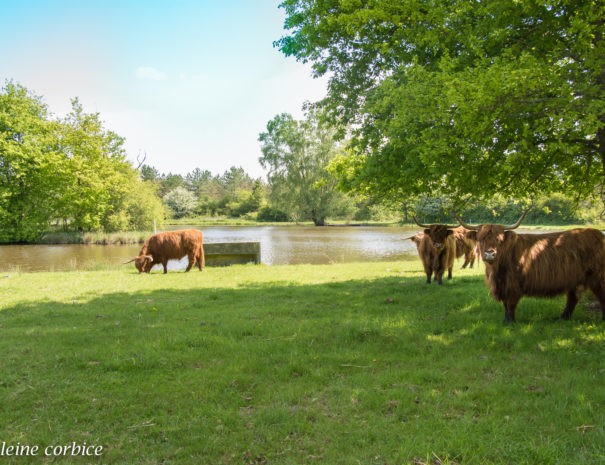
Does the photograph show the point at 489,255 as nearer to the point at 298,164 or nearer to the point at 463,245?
the point at 463,245

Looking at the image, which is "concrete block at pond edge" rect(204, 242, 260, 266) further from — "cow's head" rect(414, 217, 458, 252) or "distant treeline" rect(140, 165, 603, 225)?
"cow's head" rect(414, 217, 458, 252)

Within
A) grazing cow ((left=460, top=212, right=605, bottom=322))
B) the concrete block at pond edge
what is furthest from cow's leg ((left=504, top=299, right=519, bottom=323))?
the concrete block at pond edge

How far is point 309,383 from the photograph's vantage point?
4.48m

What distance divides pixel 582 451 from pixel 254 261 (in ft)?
52.7

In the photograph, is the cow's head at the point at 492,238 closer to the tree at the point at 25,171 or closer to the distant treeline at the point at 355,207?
the distant treeline at the point at 355,207

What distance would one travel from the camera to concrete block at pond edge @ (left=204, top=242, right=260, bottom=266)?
18.4 metres

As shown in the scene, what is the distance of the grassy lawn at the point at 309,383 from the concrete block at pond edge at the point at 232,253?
32.6 feet

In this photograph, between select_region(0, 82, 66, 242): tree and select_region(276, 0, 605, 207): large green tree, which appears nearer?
select_region(276, 0, 605, 207): large green tree

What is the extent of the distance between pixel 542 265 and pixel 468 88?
9.90 feet

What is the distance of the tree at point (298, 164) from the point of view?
49.2 meters

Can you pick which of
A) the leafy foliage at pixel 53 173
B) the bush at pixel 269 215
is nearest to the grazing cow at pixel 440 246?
the leafy foliage at pixel 53 173

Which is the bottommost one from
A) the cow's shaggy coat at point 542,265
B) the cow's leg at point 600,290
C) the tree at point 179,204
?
the cow's leg at point 600,290

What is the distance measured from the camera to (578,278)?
6477 mm

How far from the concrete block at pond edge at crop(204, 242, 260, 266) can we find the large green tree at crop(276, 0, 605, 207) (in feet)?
31.6
